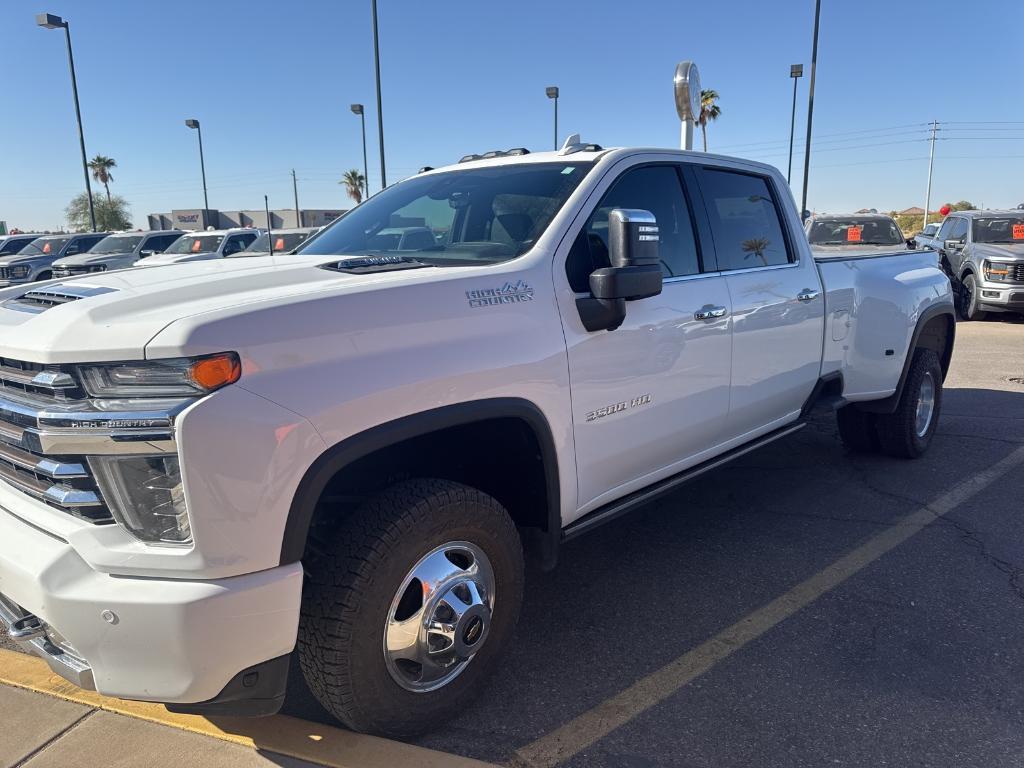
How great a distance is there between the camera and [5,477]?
236cm

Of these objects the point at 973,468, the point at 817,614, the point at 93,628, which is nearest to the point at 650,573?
the point at 817,614

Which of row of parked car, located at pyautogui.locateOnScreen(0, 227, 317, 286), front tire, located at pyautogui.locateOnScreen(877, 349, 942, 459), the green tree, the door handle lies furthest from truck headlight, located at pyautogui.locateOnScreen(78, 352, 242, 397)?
the green tree

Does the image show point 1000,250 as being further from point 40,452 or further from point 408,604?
point 40,452

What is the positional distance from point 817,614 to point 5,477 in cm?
316

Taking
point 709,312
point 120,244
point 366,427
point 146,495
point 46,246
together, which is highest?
point 709,312

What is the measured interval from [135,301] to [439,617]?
1340 millimetres

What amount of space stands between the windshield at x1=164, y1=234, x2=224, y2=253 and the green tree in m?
46.8

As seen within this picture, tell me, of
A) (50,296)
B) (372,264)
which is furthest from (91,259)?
(372,264)

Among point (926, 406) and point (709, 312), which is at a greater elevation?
point (709, 312)

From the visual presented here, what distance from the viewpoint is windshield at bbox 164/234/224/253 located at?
637 inches

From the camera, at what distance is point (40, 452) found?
2055 millimetres

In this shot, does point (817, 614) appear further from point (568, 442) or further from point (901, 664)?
point (568, 442)

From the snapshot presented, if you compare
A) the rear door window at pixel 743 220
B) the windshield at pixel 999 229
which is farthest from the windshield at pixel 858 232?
the rear door window at pixel 743 220

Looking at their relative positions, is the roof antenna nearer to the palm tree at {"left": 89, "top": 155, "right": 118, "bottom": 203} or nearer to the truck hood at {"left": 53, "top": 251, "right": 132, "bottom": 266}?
the truck hood at {"left": 53, "top": 251, "right": 132, "bottom": 266}
